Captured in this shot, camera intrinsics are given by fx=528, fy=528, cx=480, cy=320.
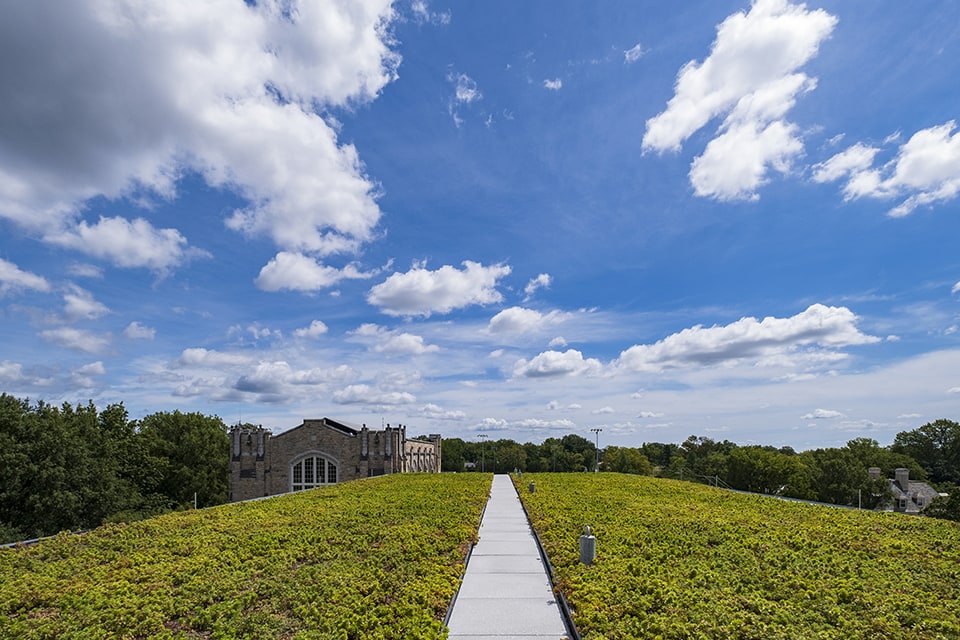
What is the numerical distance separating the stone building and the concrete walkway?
3052 cm

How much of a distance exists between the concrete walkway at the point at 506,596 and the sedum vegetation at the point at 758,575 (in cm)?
41

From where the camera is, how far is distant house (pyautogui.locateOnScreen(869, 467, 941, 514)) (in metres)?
50.7

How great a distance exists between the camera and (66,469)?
105 ft

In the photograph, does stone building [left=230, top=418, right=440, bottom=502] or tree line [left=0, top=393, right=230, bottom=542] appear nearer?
tree line [left=0, top=393, right=230, bottom=542]

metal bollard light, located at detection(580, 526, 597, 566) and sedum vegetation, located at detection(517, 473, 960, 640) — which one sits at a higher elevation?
metal bollard light, located at detection(580, 526, 597, 566)

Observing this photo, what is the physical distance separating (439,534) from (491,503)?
1002 centimetres

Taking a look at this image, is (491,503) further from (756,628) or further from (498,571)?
(756,628)

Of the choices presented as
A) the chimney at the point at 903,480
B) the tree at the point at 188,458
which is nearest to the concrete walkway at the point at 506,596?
the tree at the point at 188,458

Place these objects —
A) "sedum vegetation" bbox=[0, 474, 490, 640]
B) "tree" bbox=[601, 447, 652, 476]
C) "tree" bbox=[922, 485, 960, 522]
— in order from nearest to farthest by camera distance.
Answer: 1. "sedum vegetation" bbox=[0, 474, 490, 640]
2. "tree" bbox=[922, 485, 960, 522]
3. "tree" bbox=[601, 447, 652, 476]

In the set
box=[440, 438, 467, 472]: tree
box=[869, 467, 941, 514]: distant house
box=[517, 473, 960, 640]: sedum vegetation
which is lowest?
box=[869, 467, 941, 514]: distant house

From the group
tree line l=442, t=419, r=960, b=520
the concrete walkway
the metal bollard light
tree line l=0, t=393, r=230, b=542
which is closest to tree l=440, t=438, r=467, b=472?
tree line l=442, t=419, r=960, b=520

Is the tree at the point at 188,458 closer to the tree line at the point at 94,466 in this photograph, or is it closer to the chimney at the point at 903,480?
the tree line at the point at 94,466

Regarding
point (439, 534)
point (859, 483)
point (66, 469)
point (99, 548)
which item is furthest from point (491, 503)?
point (859, 483)

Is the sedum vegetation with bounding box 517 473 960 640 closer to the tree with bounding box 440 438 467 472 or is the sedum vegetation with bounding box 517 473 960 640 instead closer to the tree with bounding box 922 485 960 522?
the tree with bounding box 922 485 960 522
